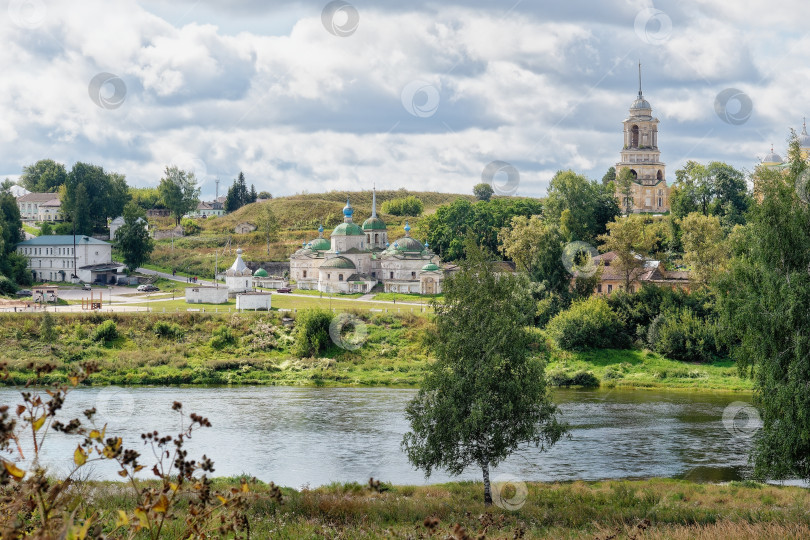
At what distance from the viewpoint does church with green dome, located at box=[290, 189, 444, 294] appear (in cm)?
7812

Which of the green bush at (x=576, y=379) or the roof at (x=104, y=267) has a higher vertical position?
the roof at (x=104, y=267)

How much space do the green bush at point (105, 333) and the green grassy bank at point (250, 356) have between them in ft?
0.33

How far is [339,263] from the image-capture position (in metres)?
78.9

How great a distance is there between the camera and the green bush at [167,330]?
57.4 m

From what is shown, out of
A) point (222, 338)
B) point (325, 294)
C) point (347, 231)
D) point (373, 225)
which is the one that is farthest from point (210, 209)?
point (222, 338)

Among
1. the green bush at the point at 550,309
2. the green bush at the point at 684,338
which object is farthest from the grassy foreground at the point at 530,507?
the green bush at the point at 550,309

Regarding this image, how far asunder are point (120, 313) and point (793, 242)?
48.9 meters

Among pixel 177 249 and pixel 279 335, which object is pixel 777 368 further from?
pixel 177 249

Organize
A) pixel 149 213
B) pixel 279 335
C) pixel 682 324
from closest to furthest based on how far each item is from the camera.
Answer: pixel 682 324 < pixel 279 335 < pixel 149 213

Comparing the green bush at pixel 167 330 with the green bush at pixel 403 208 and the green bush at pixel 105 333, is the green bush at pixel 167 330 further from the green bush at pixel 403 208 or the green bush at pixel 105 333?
the green bush at pixel 403 208

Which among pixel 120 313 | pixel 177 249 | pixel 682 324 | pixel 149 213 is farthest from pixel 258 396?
pixel 149 213

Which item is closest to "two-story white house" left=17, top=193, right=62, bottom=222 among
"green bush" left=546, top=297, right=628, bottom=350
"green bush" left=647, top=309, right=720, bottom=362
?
"green bush" left=546, top=297, right=628, bottom=350

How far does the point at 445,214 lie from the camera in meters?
93.0

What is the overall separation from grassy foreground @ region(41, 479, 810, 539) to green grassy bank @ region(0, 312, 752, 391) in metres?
24.5
